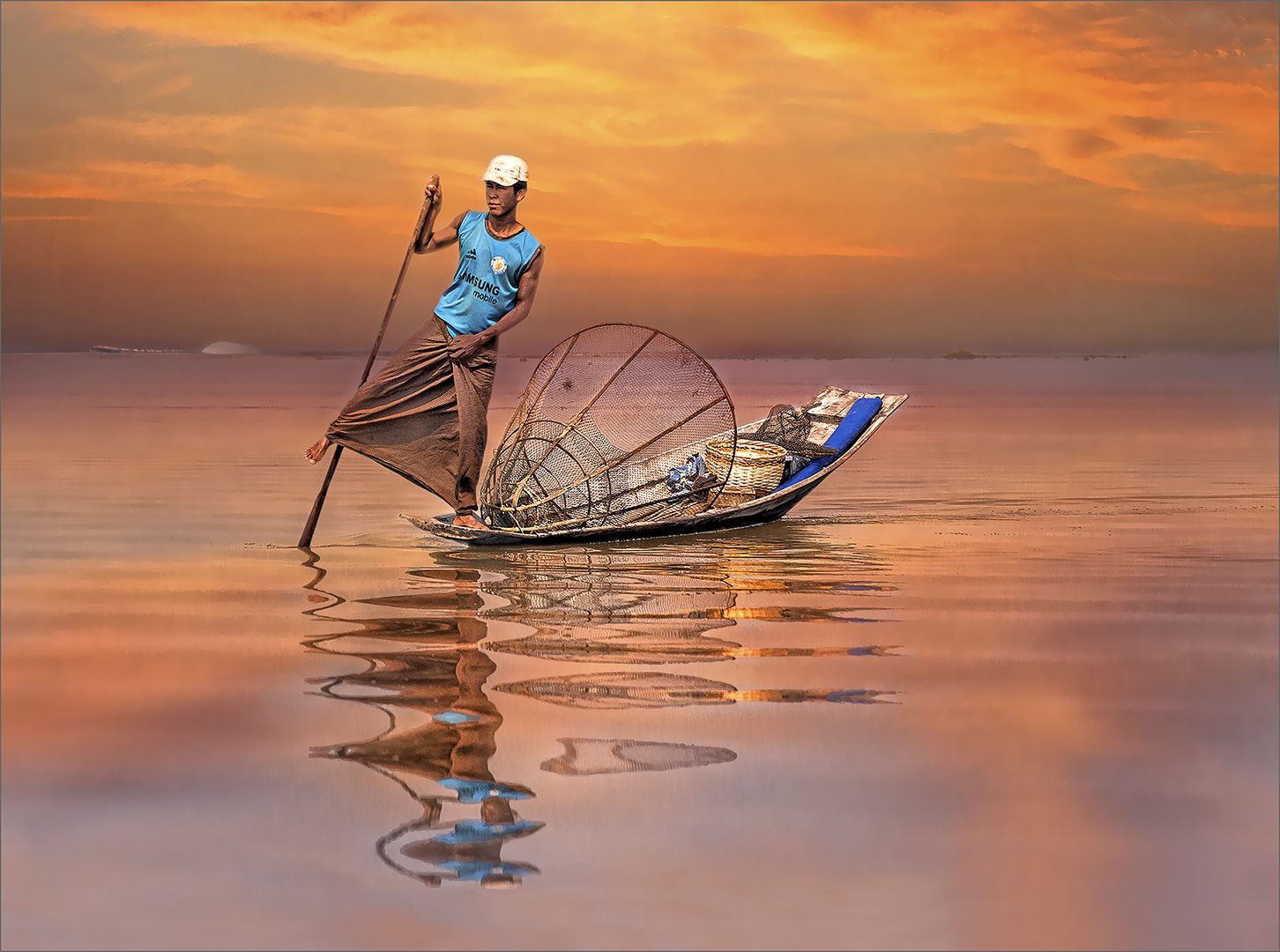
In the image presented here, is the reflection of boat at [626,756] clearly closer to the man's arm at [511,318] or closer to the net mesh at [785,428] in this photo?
the man's arm at [511,318]

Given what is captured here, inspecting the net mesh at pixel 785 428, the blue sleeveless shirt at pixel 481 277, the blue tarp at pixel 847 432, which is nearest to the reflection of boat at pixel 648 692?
the blue sleeveless shirt at pixel 481 277

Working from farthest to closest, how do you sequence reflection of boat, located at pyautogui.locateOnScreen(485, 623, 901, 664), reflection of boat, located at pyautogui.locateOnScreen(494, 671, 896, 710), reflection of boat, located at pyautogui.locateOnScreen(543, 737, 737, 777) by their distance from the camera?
reflection of boat, located at pyautogui.locateOnScreen(485, 623, 901, 664)
reflection of boat, located at pyautogui.locateOnScreen(494, 671, 896, 710)
reflection of boat, located at pyautogui.locateOnScreen(543, 737, 737, 777)

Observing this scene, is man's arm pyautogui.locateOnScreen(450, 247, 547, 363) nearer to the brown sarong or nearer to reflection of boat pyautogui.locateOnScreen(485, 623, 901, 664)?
the brown sarong

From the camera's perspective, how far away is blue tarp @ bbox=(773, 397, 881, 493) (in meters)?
8.48

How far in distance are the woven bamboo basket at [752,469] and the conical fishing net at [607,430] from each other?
0.15 meters

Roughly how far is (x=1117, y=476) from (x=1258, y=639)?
19.2 feet

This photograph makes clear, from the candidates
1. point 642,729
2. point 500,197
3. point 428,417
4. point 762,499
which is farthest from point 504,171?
point 642,729

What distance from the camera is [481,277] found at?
274 inches

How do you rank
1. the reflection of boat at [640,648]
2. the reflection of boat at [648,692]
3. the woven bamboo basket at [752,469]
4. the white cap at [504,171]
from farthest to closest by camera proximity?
the woven bamboo basket at [752,469] < the white cap at [504,171] < the reflection of boat at [640,648] < the reflection of boat at [648,692]

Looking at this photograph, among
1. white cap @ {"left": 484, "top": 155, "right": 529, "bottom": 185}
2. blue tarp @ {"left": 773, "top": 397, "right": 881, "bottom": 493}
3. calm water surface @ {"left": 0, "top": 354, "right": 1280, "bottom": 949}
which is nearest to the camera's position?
calm water surface @ {"left": 0, "top": 354, "right": 1280, "bottom": 949}

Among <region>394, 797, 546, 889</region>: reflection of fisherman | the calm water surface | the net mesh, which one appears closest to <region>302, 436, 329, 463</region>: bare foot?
the calm water surface

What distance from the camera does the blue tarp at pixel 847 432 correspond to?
8.48 m

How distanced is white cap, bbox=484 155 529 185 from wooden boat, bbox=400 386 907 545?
179 cm

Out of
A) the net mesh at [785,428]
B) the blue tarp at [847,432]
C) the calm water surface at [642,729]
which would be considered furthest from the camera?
the net mesh at [785,428]
